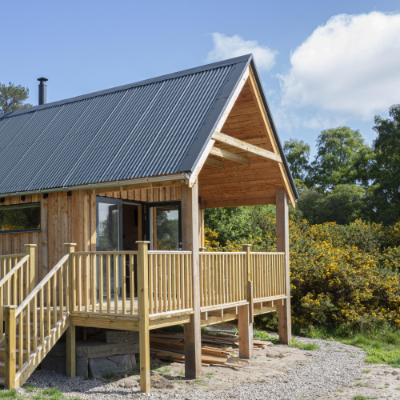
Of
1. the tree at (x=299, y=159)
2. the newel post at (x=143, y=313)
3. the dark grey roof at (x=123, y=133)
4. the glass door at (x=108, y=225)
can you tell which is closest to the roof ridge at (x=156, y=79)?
the dark grey roof at (x=123, y=133)

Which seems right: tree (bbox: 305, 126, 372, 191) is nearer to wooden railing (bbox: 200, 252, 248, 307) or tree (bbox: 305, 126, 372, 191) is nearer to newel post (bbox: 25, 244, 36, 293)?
wooden railing (bbox: 200, 252, 248, 307)

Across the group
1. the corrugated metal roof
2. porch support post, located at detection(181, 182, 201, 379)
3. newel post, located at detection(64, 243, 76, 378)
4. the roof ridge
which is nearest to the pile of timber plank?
porch support post, located at detection(181, 182, 201, 379)

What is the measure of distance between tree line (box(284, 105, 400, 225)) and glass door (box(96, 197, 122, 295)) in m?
20.8

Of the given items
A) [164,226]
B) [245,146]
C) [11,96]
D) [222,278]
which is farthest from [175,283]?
[11,96]

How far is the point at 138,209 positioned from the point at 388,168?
22.6 metres

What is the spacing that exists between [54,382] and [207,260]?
3.43m

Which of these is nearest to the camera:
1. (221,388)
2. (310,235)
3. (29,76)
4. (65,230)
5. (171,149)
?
(221,388)

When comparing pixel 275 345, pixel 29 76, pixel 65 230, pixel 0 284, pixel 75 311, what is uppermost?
pixel 29 76

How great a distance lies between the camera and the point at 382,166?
32.6 m

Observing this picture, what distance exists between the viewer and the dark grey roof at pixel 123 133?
9.20 metres

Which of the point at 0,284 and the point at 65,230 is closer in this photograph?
the point at 0,284

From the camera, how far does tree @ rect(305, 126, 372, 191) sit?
46.4 m

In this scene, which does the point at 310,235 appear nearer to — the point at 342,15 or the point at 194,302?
the point at 194,302

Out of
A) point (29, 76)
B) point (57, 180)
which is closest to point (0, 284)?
point (57, 180)
